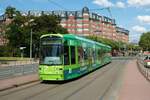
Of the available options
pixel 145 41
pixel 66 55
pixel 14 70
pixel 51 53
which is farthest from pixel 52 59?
pixel 145 41

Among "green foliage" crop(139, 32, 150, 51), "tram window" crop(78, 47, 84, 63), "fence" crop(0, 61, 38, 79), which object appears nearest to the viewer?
"fence" crop(0, 61, 38, 79)

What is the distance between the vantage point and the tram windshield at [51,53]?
22500mm

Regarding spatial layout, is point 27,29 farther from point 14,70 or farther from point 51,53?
point 51,53

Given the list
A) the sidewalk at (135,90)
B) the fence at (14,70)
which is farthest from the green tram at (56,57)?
the fence at (14,70)

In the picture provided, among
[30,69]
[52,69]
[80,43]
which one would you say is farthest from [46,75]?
[30,69]

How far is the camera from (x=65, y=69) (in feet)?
74.3

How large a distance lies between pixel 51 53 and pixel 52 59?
397 millimetres

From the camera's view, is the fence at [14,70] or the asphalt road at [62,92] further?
the fence at [14,70]

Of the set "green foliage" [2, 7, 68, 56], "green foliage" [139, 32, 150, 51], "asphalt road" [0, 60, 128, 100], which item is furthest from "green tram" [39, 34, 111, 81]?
"green foliage" [139, 32, 150, 51]

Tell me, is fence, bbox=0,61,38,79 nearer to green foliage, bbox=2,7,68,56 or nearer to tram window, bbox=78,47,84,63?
tram window, bbox=78,47,84,63

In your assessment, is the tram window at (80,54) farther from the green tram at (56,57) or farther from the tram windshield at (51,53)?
the tram windshield at (51,53)

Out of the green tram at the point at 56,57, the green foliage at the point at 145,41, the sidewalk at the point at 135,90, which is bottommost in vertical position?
the sidewalk at the point at 135,90

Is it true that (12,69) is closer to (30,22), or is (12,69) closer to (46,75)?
(46,75)

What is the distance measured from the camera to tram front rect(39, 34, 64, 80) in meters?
22.4
